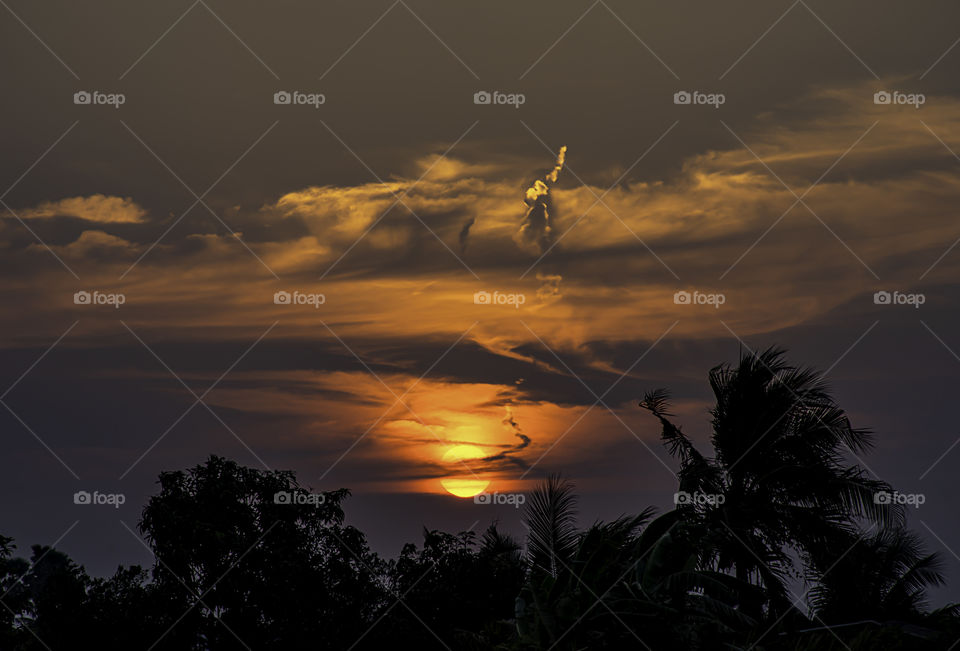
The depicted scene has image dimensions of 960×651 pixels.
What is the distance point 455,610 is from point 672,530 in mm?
11379

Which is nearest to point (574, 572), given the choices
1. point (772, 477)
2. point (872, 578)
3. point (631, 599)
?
point (631, 599)

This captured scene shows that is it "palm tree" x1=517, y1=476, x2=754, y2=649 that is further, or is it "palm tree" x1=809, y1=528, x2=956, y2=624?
"palm tree" x1=809, y1=528, x2=956, y2=624

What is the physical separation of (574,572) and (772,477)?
6220mm

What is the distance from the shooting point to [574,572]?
18.3m

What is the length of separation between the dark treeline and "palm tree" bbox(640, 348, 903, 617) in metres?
0.03

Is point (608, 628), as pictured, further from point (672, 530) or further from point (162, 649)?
point (162, 649)

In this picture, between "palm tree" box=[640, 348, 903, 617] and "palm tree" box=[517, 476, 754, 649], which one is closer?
"palm tree" box=[517, 476, 754, 649]

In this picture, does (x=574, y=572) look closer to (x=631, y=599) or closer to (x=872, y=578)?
(x=631, y=599)

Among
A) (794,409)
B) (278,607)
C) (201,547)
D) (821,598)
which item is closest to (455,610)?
(278,607)

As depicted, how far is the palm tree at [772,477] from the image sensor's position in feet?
70.7

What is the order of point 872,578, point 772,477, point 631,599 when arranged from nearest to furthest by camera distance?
1. point 631,599
2. point 772,477
3. point 872,578

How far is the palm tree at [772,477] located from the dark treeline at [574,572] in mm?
32

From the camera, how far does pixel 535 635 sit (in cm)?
1750

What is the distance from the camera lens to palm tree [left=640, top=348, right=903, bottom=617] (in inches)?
849
